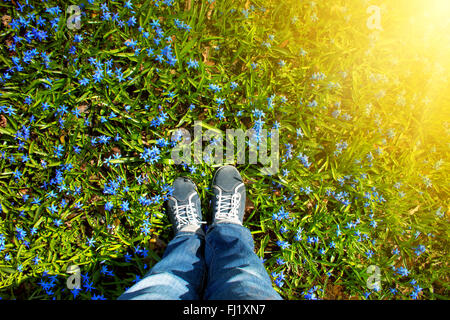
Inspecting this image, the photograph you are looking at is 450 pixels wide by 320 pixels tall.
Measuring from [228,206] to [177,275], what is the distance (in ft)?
2.72

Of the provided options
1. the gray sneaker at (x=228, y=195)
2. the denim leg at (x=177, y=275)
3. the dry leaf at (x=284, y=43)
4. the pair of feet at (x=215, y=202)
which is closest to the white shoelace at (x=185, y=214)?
the pair of feet at (x=215, y=202)

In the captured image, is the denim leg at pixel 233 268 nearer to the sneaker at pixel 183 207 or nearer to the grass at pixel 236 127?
the sneaker at pixel 183 207

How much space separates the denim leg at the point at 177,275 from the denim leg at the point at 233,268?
0.30 ft

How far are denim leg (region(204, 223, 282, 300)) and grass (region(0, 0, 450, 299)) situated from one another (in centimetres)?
38

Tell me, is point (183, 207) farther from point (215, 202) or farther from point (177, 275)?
point (177, 275)

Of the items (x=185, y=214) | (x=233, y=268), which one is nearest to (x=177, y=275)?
(x=233, y=268)

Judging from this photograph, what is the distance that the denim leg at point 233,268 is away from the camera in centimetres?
147

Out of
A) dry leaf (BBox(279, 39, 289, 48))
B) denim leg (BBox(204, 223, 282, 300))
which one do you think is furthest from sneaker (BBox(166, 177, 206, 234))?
dry leaf (BBox(279, 39, 289, 48))

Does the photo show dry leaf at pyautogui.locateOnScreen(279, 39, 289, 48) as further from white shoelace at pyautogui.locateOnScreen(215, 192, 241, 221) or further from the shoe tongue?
white shoelace at pyautogui.locateOnScreen(215, 192, 241, 221)

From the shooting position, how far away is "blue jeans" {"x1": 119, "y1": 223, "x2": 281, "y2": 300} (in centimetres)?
149

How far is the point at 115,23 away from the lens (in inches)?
89.8
